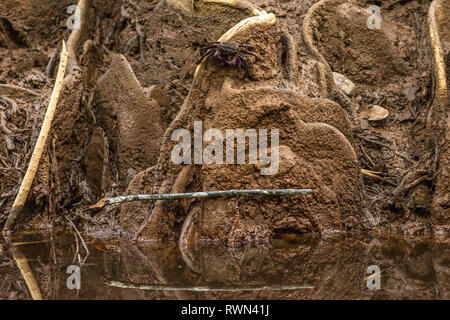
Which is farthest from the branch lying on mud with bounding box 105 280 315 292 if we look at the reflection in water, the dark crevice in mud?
the dark crevice in mud

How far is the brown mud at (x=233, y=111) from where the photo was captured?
6.38 m

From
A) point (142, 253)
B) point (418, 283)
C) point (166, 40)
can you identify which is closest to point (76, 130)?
point (166, 40)

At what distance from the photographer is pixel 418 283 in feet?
14.0

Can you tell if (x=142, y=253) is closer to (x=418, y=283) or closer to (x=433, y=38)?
(x=418, y=283)

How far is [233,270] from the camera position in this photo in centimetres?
479

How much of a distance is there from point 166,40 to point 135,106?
113 cm
